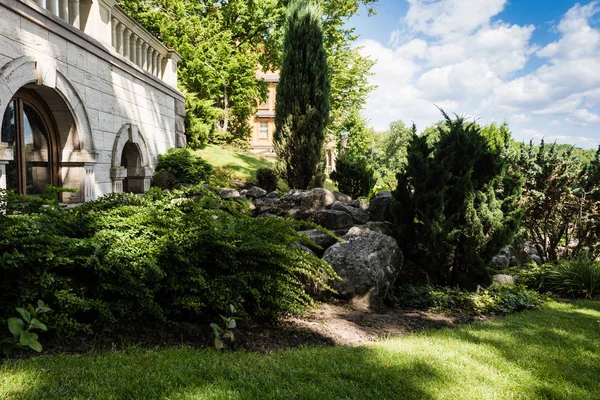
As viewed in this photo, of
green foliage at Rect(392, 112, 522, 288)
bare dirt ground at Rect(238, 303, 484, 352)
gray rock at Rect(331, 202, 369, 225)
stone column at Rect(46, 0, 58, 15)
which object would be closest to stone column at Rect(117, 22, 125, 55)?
stone column at Rect(46, 0, 58, 15)

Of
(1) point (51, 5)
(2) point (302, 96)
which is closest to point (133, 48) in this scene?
(1) point (51, 5)

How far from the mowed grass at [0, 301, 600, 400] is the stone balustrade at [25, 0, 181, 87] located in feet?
20.1

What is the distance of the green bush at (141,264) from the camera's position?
9.11 ft

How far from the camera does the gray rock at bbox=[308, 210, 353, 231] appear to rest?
696 cm

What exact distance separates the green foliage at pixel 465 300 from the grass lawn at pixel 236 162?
351 inches

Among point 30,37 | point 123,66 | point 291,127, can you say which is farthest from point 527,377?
point 291,127

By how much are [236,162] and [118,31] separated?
24.2 feet

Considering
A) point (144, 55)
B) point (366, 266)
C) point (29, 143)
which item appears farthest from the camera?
Result: point (144, 55)

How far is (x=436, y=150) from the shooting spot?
5906 mm

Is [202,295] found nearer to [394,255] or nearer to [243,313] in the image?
[243,313]

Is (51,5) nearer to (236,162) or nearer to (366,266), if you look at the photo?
(366,266)

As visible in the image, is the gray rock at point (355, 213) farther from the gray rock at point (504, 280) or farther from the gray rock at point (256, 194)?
the gray rock at point (256, 194)

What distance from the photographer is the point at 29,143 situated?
250 inches

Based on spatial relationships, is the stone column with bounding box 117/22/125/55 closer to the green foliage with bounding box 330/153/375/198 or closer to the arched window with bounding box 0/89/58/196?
the arched window with bounding box 0/89/58/196
